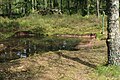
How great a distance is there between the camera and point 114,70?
11.3m

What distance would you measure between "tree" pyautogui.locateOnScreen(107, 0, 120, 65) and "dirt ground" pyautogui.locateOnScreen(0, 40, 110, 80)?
0.92m

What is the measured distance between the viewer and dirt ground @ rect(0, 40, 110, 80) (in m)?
10.5

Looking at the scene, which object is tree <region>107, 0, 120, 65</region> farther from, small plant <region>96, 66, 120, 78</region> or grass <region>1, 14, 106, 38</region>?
grass <region>1, 14, 106, 38</region>

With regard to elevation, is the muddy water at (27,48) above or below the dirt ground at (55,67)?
below

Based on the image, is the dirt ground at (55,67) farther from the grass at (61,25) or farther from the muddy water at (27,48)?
the grass at (61,25)

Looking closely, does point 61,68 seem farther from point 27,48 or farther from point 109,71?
point 27,48

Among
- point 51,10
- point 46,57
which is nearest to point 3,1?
point 51,10

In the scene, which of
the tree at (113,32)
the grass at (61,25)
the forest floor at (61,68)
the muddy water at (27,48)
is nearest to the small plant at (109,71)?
the forest floor at (61,68)

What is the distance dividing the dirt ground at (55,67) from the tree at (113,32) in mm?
917

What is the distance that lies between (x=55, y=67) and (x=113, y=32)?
103 inches

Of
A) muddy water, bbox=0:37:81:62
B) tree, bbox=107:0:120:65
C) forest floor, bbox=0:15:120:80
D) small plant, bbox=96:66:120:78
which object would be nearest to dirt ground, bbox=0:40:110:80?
forest floor, bbox=0:15:120:80

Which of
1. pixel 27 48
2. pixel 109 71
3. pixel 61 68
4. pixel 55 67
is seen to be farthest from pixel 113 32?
pixel 27 48

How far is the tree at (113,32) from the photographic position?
11.2 m

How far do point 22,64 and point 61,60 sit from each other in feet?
5.62
